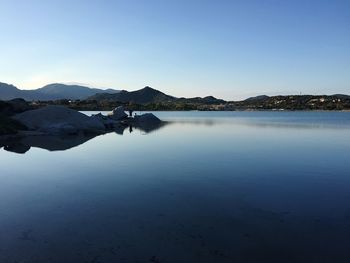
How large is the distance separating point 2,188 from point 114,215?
Result: 6.42m

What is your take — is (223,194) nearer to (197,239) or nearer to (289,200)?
(289,200)

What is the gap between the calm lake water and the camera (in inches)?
336

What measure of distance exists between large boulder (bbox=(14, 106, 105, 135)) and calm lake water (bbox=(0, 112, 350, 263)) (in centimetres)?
1609

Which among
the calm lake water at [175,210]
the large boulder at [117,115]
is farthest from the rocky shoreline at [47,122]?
the large boulder at [117,115]

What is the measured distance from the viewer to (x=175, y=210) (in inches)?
463

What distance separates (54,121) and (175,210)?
31502mm

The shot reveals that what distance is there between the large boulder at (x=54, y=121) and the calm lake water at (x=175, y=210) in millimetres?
16086

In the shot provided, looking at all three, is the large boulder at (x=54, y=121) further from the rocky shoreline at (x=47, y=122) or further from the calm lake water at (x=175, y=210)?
the calm lake water at (x=175, y=210)

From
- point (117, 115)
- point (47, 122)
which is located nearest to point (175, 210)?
point (47, 122)

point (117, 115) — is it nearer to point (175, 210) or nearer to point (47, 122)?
point (47, 122)

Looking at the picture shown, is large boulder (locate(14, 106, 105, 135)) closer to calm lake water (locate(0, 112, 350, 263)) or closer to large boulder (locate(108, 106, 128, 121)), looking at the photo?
calm lake water (locate(0, 112, 350, 263))

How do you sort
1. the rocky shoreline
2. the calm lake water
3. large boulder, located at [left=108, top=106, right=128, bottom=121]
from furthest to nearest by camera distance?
large boulder, located at [left=108, top=106, right=128, bottom=121]
the rocky shoreline
the calm lake water

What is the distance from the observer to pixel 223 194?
544 inches

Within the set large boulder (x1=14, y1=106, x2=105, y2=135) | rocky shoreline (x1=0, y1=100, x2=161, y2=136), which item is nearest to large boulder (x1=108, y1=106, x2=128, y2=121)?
rocky shoreline (x1=0, y1=100, x2=161, y2=136)
